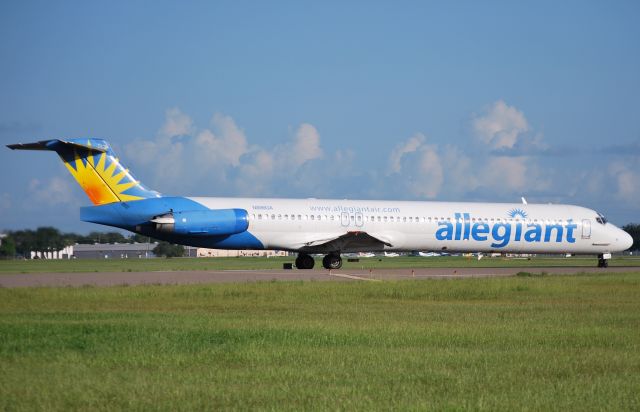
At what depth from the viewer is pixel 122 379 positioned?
10.6 m

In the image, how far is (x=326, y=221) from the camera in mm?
42312

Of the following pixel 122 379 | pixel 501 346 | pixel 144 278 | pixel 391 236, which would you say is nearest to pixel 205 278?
pixel 144 278

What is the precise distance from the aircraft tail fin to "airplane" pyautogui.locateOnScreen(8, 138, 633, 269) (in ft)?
0.13

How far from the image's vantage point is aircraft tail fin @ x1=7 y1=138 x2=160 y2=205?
1462 inches

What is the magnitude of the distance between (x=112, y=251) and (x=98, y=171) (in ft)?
295

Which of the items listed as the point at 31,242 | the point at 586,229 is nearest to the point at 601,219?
the point at 586,229

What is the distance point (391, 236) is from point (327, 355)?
102 ft

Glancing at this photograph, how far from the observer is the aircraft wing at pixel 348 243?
4184cm

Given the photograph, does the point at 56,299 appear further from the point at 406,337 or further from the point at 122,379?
the point at 122,379

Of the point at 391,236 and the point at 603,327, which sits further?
the point at 391,236

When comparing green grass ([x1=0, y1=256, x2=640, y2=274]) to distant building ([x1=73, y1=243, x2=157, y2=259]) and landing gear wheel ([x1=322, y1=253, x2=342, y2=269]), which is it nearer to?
landing gear wheel ([x1=322, y1=253, x2=342, y2=269])

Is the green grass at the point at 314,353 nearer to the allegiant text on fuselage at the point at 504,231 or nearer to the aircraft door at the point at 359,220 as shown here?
the aircraft door at the point at 359,220

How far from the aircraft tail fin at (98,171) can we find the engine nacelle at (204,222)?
5.57 ft

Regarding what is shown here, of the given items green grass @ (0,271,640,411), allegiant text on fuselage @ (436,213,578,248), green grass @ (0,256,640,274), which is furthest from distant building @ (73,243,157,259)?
green grass @ (0,271,640,411)
